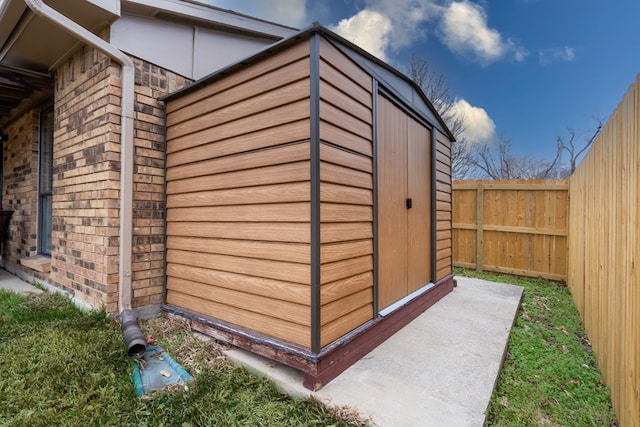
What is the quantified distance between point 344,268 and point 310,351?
23.9 inches

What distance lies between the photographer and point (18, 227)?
4723 mm

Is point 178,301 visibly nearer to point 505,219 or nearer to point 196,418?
point 196,418

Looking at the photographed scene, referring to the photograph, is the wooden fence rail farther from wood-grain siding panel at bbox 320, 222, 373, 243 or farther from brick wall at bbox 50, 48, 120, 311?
brick wall at bbox 50, 48, 120, 311

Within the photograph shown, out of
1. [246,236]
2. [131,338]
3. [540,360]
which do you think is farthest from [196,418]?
[540,360]

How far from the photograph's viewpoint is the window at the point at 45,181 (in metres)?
4.19

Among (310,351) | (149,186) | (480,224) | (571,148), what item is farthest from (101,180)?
(571,148)

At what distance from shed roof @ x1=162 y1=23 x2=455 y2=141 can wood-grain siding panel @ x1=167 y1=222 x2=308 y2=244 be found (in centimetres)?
123

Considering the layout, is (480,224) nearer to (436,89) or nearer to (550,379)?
(550,379)

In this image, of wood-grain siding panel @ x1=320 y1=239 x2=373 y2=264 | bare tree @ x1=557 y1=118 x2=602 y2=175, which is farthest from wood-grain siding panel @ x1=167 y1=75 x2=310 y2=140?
bare tree @ x1=557 y1=118 x2=602 y2=175

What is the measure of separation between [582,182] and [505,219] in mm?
2284

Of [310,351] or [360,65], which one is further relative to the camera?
[360,65]

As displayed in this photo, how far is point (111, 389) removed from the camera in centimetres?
193

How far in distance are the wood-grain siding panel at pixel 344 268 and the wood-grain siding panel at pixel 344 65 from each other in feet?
4.54

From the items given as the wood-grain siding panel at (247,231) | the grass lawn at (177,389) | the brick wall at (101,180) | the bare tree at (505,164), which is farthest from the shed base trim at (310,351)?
the bare tree at (505,164)
